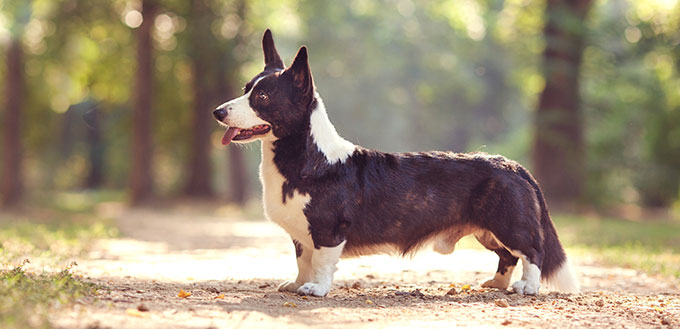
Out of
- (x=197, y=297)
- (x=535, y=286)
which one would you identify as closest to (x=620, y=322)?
(x=535, y=286)

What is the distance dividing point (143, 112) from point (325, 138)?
1760cm

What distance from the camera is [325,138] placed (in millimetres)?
6086

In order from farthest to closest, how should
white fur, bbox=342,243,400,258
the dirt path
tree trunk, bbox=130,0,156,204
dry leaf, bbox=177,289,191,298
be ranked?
1. tree trunk, bbox=130,0,156,204
2. white fur, bbox=342,243,400,258
3. dry leaf, bbox=177,289,191,298
4. the dirt path

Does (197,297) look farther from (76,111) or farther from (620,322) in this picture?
(76,111)

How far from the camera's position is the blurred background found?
20250mm

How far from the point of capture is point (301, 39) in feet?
100

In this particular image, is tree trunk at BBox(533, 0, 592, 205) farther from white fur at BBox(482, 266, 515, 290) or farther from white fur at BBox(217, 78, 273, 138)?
white fur at BBox(217, 78, 273, 138)

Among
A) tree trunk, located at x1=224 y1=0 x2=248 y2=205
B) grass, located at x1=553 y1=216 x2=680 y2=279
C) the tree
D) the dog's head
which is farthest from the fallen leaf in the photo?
tree trunk, located at x1=224 y1=0 x2=248 y2=205

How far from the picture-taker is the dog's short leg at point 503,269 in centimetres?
659

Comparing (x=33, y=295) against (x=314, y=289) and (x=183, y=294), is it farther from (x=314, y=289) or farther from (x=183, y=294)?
(x=314, y=289)

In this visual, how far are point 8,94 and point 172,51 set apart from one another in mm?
5854

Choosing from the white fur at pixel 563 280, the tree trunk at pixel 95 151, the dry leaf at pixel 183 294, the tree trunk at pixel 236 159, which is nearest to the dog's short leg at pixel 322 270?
the dry leaf at pixel 183 294

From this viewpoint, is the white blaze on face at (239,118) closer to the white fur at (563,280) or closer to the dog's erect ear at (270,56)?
the dog's erect ear at (270,56)

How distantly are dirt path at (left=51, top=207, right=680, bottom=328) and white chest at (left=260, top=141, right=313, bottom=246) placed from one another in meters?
0.52
